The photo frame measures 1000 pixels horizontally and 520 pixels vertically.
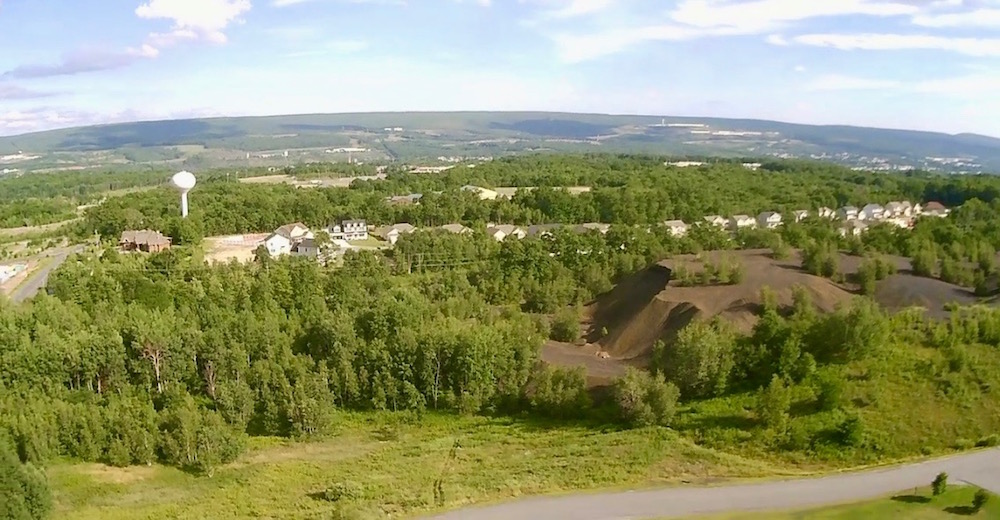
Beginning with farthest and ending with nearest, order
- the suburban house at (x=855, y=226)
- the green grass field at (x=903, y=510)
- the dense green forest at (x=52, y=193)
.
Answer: the dense green forest at (x=52, y=193), the suburban house at (x=855, y=226), the green grass field at (x=903, y=510)

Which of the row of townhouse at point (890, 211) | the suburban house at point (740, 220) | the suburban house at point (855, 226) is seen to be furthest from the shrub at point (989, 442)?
the row of townhouse at point (890, 211)

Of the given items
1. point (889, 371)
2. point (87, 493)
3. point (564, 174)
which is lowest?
point (87, 493)

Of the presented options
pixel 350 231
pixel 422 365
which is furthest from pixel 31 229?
pixel 422 365

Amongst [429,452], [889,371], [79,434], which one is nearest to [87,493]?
[79,434]

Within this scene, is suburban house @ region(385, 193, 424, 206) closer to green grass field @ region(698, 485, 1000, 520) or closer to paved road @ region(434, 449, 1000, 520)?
paved road @ region(434, 449, 1000, 520)

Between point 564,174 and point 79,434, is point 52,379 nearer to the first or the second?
point 79,434

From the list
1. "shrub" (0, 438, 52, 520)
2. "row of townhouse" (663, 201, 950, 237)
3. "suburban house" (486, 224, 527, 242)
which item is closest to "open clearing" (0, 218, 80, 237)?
"suburban house" (486, 224, 527, 242)

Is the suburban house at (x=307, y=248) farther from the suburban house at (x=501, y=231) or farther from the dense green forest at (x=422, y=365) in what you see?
the dense green forest at (x=422, y=365)

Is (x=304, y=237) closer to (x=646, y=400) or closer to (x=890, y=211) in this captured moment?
(x=646, y=400)
